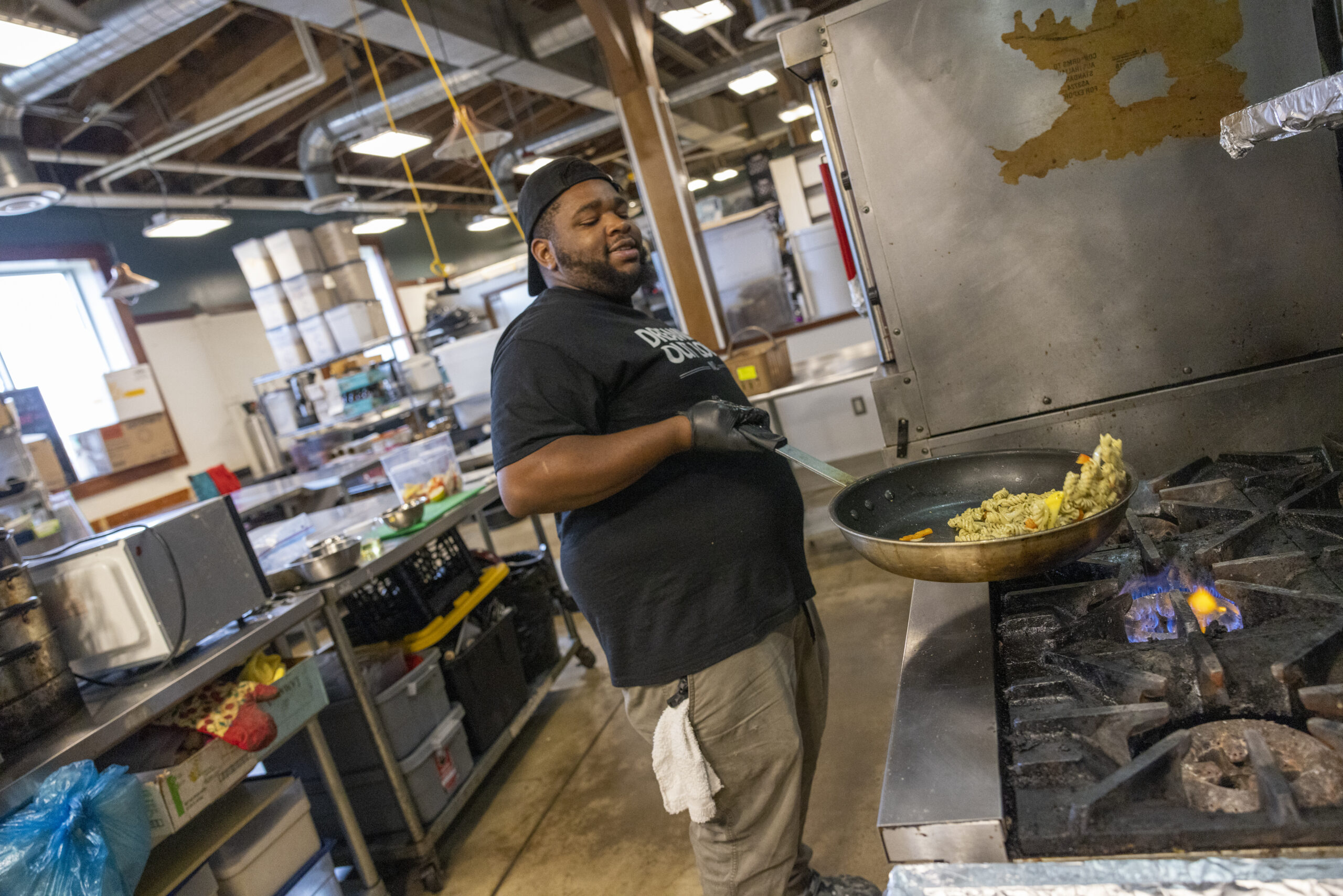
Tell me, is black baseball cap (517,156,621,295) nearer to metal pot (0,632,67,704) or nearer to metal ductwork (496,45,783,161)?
metal pot (0,632,67,704)

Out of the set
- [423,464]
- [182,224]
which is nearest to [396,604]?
[423,464]

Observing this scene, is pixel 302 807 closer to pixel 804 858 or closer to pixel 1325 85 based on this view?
pixel 804 858

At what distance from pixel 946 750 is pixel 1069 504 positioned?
387 millimetres

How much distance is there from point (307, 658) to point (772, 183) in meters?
11.3

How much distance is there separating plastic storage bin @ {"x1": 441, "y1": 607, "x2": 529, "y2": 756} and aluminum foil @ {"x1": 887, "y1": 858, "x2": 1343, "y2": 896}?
220 cm

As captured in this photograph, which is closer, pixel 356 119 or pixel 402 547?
pixel 402 547

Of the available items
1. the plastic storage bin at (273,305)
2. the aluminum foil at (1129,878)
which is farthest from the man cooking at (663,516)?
the plastic storage bin at (273,305)

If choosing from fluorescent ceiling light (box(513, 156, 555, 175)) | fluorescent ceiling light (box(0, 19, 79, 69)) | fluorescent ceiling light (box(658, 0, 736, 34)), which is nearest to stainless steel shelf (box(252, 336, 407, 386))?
fluorescent ceiling light (box(513, 156, 555, 175))

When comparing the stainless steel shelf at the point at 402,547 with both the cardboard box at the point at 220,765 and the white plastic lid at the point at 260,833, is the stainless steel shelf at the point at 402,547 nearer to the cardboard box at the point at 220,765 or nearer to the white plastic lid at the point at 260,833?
the cardboard box at the point at 220,765

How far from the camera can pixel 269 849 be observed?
6.28ft

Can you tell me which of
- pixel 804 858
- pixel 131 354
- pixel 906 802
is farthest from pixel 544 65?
pixel 906 802

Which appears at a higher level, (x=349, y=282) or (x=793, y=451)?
(x=349, y=282)

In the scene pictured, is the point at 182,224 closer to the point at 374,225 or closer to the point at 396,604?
the point at 374,225

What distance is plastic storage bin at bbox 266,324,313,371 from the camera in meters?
7.03
